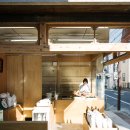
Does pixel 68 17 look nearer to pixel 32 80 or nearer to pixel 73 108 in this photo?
pixel 32 80

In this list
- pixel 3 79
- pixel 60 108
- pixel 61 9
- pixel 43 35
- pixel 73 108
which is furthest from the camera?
pixel 60 108

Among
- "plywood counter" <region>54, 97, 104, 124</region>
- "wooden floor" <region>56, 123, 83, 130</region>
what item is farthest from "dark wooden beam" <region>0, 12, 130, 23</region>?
"plywood counter" <region>54, 97, 104, 124</region>

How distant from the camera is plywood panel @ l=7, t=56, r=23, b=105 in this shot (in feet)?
33.9

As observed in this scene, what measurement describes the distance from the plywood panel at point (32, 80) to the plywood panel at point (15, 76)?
7.1 inches

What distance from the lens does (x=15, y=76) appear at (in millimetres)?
Answer: 10422

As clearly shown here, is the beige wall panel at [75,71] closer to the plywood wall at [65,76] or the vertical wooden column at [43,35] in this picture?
the plywood wall at [65,76]

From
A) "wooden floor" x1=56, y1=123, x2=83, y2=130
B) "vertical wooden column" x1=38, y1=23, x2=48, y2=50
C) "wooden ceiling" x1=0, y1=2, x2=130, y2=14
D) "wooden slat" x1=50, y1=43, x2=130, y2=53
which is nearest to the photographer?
"wooden ceiling" x1=0, y1=2, x2=130, y2=14

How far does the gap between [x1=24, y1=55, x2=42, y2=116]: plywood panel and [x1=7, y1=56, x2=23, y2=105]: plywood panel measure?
0.18 meters

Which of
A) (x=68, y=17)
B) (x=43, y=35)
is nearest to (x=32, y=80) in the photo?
(x=43, y=35)

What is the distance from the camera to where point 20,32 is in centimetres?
921

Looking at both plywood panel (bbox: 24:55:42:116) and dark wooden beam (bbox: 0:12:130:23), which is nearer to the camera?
dark wooden beam (bbox: 0:12:130:23)

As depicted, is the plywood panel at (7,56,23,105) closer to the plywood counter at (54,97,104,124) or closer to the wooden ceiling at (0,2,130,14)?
the plywood counter at (54,97,104,124)

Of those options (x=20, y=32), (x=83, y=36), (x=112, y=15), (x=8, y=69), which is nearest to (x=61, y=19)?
(x=112, y=15)

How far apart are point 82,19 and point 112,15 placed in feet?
1.79
